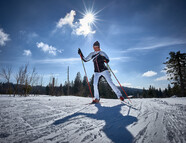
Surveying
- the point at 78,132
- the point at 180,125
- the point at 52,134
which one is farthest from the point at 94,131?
the point at 180,125

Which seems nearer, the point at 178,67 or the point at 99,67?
the point at 99,67

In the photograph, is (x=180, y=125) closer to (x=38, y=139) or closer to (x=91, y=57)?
(x=38, y=139)

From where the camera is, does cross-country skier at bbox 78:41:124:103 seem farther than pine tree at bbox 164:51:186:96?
No

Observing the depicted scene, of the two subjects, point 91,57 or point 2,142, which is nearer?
point 2,142

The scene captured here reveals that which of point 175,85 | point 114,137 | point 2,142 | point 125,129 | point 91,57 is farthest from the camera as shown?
point 175,85

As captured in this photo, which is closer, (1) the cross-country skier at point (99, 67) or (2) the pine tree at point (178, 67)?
(1) the cross-country skier at point (99, 67)

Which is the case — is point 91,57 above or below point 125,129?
above

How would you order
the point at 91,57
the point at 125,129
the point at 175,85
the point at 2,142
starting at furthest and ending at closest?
the point at 175,85
the point at 91,57
the point at 125,129
the point at 2,142

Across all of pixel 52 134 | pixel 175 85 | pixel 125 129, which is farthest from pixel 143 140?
pixel 175 85

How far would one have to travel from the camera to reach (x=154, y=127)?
83 centimetres

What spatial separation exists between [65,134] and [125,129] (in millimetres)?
547

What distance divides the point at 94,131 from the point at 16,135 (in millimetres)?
615

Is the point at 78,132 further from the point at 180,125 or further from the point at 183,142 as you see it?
the point at 180,125

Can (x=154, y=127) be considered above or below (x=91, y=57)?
below
